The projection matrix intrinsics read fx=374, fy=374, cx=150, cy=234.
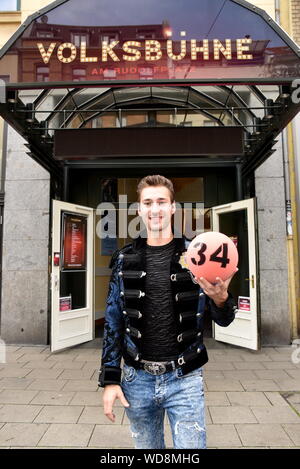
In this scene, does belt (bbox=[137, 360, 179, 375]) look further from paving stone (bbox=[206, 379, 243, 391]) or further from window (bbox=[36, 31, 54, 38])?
window (bbox=[36, 31, 54, 38])

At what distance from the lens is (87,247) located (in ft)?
24.6

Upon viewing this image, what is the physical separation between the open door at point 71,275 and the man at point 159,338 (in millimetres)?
4683

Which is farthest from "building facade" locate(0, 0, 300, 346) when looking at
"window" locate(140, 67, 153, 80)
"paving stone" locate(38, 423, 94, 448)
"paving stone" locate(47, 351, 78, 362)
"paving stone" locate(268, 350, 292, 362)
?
"paving stone" locate(38, 423, 94, 448)

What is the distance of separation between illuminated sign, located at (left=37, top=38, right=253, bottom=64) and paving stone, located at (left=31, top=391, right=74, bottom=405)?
4108mm

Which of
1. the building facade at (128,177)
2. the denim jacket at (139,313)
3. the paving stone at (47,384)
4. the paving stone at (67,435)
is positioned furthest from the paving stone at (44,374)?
the denim jacket at (139,313)

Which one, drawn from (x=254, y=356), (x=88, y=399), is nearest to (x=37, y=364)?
(x=88, y=399)

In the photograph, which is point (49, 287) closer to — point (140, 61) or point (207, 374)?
point (207, 374)

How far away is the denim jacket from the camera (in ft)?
6.72

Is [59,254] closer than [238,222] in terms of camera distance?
Yes

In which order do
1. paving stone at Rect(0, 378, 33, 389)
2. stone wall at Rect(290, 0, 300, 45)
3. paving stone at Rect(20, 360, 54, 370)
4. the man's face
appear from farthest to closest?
stone wall at Rect(290, 0, 300, 45) → paving stone at Rect(20, 360, 54, 370) → paving stone at Rect(0, 378, 33, 389) → the man's face

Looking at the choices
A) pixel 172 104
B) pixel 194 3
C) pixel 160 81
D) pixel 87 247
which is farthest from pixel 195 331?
pixel 172 104

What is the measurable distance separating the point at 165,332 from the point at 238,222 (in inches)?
224

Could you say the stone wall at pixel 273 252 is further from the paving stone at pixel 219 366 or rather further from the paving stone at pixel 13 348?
the paving stone at pixel 13 348

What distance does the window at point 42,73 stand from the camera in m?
4.49
